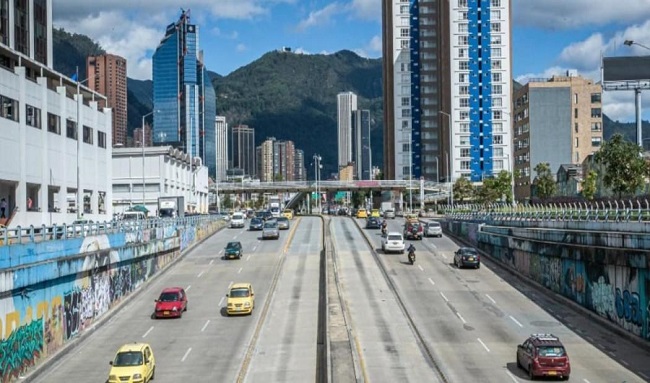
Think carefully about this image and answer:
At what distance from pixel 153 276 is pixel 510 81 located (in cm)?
11872

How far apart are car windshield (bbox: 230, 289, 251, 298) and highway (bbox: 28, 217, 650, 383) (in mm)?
1314

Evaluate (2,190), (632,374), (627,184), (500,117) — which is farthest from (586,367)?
(500,117)

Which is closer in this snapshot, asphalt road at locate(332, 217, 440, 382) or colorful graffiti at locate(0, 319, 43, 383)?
colorful graffiti at locate(0, 319, 43, 383)

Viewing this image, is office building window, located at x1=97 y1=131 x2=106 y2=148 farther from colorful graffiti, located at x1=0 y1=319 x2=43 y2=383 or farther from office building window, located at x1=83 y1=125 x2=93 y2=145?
colorful graffiti, located at x1=0 y1=319 x2=43 y2=383

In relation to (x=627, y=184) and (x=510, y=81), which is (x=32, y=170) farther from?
(x=510, y=81)

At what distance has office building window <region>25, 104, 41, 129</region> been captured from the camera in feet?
193

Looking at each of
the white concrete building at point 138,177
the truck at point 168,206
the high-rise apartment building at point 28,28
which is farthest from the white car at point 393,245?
the white concrete building at point 138,177

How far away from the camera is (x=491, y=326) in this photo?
39.8 m

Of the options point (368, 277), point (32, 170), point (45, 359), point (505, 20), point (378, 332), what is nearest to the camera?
point (45, 359)

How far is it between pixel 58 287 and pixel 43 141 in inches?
1137

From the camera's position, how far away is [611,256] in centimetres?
3878

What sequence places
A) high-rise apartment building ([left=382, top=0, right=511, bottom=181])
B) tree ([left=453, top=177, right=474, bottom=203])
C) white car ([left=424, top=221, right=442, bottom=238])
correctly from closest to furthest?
1. white car ([left=424, top=221, right=442, bottom=238])
2. tree ([left=453, top=177, right=474, bottom=203])
3. high-rise apartment building ([left=382, top=0, right=511, bottom=181])

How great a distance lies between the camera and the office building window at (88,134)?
73250mm

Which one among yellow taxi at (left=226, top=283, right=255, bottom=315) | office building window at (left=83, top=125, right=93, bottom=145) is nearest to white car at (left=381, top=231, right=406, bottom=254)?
yellow taxi at (left=226, top=283, right=255, bottom=315)
